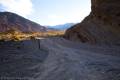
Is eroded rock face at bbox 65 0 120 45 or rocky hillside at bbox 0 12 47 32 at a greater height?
rocky hillside at bbox 0 12 47 32

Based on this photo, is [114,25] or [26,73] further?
[114,25]

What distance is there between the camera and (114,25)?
19.7 m

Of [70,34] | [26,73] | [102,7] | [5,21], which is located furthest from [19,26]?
[26,73]

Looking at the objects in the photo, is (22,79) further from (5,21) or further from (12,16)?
(12,16)

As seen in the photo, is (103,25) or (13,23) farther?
(13,23)

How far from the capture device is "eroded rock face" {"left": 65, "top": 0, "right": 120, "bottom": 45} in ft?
63.3

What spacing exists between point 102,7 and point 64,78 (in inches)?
649

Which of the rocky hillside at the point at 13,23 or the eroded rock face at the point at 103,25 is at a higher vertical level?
the rocky hillside at the point at 13,23

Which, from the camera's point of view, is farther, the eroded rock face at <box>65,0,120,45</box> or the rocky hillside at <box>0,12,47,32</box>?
the rocky hillside at <box>0,12,47,32</box>

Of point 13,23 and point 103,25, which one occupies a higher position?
point 13,23

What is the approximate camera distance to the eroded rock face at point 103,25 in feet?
63.3

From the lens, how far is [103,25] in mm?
21797

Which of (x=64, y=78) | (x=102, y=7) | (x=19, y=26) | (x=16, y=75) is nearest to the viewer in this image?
(x=64, y=78)

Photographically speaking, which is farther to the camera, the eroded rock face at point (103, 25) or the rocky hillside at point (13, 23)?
the rocky hillside at point (13, 23)
